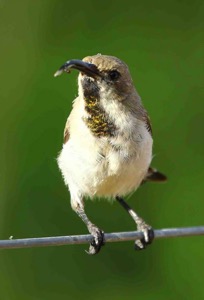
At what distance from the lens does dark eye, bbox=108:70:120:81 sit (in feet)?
18.8

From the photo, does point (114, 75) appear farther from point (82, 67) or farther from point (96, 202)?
point (96, 202)

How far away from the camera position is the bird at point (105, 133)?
5680mm

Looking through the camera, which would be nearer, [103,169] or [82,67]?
[82,67]

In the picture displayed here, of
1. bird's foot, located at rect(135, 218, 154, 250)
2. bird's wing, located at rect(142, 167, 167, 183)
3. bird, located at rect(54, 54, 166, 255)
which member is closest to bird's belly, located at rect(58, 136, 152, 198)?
bird, located at rect(54, 54, 166, 255)

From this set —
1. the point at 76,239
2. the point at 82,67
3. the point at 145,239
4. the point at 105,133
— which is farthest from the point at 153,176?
the point at 76,239

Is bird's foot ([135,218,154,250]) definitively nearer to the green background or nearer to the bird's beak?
the bird's beak

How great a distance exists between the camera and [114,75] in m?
5.76

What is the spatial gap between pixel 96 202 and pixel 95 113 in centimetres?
207

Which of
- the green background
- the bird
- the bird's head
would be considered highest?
the bird's head

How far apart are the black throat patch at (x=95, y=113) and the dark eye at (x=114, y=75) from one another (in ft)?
0.37

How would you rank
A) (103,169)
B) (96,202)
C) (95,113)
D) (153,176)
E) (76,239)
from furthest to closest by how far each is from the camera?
(96,202)
(153,176)
(103,169)
(95,113)
(76,239)

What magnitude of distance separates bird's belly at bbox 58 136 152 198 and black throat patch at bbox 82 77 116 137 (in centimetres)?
12
